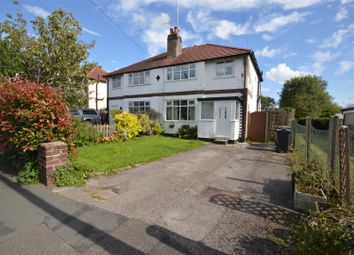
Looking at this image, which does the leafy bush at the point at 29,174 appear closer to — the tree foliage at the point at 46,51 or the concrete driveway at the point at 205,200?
the concrete driveway at the point at 205,200

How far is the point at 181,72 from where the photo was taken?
17.2 metres

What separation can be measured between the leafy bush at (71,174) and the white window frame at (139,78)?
14.4 m

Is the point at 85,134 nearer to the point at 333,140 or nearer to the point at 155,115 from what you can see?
the point at 155,115

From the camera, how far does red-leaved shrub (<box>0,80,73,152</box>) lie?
5242 mm

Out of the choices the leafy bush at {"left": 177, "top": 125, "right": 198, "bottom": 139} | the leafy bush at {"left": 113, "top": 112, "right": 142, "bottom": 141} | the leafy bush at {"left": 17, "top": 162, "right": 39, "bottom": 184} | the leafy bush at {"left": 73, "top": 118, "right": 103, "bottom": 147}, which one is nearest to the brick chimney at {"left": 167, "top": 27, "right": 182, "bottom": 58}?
the leafy bush at {"left": 177, "top": 125, "right": 198, "bottom": 139}

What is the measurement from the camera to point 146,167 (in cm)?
724

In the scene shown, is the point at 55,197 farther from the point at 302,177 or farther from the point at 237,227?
the point at 302,177

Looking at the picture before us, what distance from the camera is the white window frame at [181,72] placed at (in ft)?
54.6

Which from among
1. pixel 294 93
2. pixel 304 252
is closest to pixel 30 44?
pixel 304 252

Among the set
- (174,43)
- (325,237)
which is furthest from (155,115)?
(325,237)

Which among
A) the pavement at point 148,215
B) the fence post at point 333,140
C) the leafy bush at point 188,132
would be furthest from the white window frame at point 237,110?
the fence post at point 333,140

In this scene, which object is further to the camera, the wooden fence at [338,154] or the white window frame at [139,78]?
the white window frame at [139,78]

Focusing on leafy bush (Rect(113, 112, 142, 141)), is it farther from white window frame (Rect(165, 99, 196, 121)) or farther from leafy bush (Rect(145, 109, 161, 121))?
white window frame (Rect(165, 99, 196, 121))

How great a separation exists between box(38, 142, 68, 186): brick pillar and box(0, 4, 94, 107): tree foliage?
314 inches
